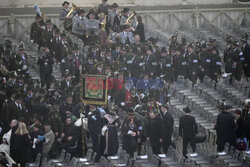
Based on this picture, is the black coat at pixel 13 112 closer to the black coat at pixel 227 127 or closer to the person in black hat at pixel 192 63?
the black coat at pixel 227 127

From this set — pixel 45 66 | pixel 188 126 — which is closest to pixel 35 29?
pixel 45 66

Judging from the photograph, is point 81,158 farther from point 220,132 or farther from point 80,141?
point 220,132

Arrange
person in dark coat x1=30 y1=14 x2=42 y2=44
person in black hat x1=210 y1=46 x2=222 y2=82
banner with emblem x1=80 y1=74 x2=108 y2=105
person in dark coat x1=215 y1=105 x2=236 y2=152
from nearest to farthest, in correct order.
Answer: person in dark coat x1=215 y1=105 x2=236 y2=152 → banner with emblem x1=80 y1=74 x2=108 y2=105 → person in black hat x1=210 y1=46 x2=222 y2=82 → person in dark coat x1=30 y1=14 x2=42 y2=44

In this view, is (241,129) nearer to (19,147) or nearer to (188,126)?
(188,126)

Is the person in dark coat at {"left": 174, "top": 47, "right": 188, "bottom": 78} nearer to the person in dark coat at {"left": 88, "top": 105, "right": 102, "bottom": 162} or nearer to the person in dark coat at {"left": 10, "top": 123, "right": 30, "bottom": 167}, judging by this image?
the person in dark coat at {"left": 88, "top": 105, "right": 102, "bottom": 162}

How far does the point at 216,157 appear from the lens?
23.6 meters

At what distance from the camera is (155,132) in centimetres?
2512

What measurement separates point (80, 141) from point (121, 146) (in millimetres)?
1391

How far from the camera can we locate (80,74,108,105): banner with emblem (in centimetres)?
2561

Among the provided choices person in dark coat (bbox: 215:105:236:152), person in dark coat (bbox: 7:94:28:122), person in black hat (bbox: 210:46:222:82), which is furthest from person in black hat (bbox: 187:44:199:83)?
person in dark coat (bbox: 7:94:28:122)

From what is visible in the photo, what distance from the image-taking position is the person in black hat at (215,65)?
3003 cm

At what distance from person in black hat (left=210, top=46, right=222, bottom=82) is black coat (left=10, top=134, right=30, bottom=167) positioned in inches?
355

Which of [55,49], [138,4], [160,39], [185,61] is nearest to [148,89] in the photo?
[185,61]

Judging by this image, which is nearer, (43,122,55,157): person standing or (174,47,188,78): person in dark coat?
(43,122,55,157): person standing
